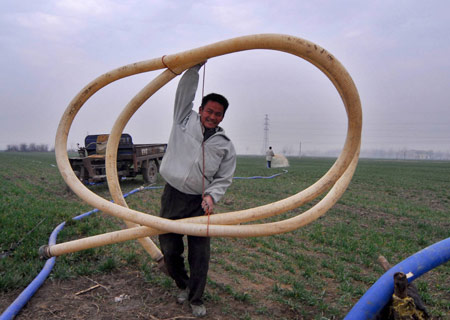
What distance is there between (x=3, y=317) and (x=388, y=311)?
294 centimetres

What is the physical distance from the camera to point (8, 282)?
321 cm

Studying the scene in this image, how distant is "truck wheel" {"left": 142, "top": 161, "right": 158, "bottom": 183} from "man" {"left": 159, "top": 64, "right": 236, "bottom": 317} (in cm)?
928

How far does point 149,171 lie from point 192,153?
9.76 metres

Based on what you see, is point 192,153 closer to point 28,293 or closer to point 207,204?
point 207,204

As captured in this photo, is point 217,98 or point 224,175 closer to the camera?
point 217,98

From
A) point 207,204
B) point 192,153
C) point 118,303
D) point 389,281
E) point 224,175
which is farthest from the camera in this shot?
point 118,303

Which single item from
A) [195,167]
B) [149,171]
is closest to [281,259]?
[195,167]

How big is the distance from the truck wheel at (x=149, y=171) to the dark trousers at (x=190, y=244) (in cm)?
926

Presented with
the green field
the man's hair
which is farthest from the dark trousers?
the man's hair

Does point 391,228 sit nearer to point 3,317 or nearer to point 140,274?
point 140,274

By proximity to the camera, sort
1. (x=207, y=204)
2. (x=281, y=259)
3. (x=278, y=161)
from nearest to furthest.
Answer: (x=207, y=204), (x=281, y=259), (x=278, y=161)

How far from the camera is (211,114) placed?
2.80m

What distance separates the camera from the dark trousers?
112 inches

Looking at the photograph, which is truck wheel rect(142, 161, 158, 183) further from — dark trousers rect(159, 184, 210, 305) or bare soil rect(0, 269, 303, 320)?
dark trousers rect(159, 184, 210, 305)
